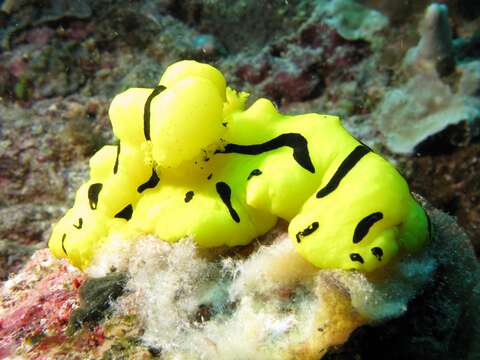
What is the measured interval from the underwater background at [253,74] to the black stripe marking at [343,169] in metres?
3.48

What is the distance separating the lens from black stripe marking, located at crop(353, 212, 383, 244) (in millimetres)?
2125

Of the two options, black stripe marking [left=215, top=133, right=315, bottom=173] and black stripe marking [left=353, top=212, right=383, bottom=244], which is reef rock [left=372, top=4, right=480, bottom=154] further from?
black stripe marking [left=353, top=212, right=383, bottom=244]

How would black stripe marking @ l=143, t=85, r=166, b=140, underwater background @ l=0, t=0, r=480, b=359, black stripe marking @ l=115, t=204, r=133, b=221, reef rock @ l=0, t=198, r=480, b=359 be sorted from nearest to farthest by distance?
reef rock @ l=0, t=198, r=480, b=359, black stripe marking @ l=143, t=85, r=166, b=140, black stripe marking @ l=115, t=204, r=133, b=221, underwater background @ l=0, t=0, r=480, b=359

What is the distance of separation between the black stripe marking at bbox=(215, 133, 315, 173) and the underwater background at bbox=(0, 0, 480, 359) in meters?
3.31

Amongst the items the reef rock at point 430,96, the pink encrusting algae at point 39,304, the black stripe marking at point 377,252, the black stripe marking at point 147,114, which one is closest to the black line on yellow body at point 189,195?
the black stripe marking at point 147,114

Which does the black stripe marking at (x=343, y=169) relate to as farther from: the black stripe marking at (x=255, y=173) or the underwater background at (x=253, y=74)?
the underwater background at (x=253, y=74)

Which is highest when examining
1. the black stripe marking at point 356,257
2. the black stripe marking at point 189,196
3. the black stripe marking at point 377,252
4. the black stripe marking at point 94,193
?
the black stripe marking at point 377,252

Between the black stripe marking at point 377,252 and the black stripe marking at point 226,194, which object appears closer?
the black stripe marking at point 377,252

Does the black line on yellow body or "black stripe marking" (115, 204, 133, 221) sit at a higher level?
the black line on yellow body

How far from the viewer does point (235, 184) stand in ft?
8.50

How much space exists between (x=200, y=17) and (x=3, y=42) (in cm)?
335

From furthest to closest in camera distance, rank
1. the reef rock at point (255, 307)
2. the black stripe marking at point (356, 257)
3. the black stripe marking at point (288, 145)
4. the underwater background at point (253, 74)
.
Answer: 1. the underwater background at point (253, 74)
2. the black stripe marking at point (288, 145)
3. the black stripe marking at point (356, 257)
4. the reef rock at point (255, 307)

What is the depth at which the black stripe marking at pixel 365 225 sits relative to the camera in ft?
6.97

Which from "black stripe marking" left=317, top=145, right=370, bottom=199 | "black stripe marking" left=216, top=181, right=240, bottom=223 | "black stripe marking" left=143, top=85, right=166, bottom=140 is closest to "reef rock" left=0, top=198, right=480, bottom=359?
"black stripe marking" left=216, top=181, right=240, bottom=223
